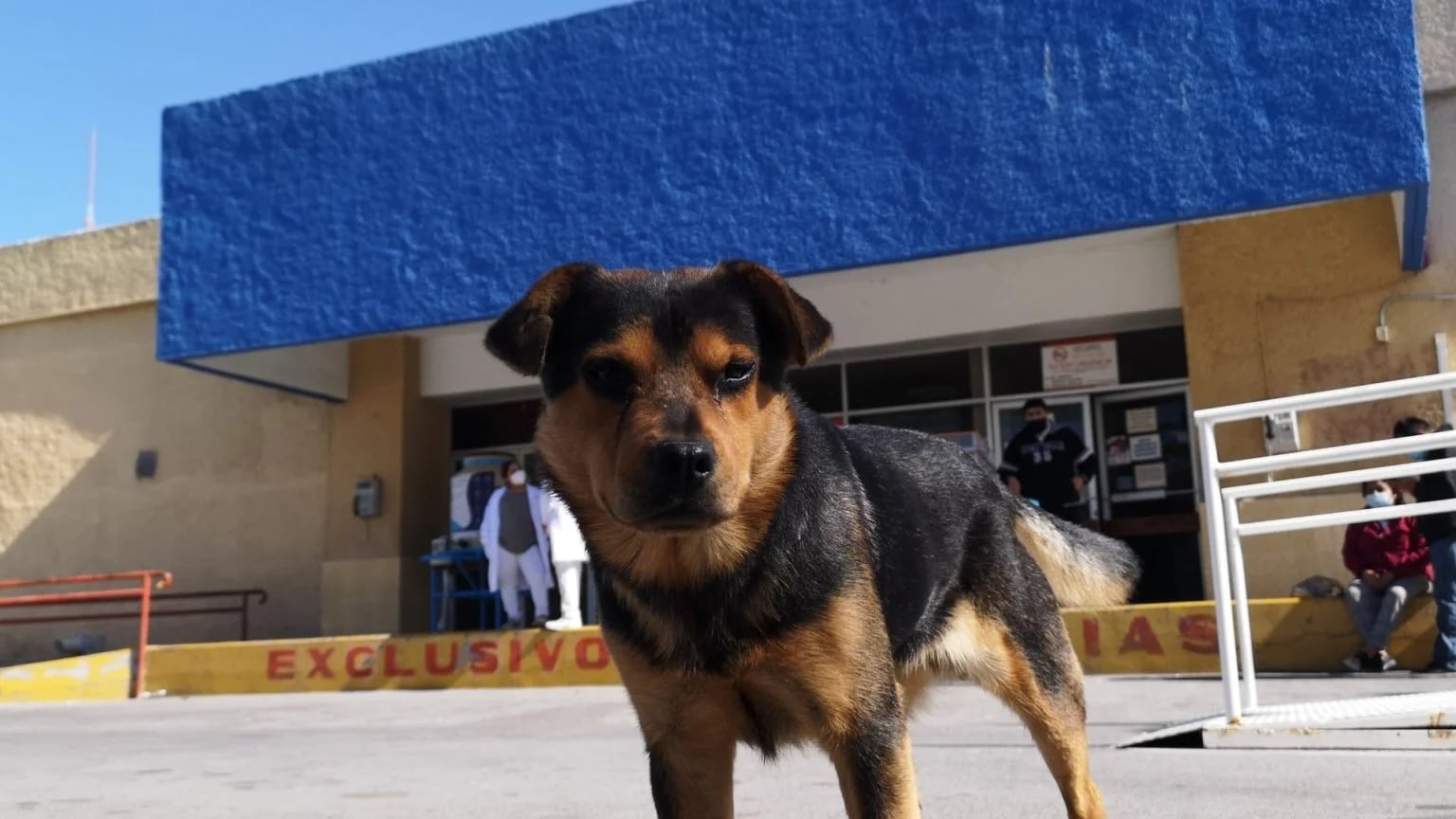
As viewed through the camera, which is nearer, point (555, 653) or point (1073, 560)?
point (1073, 560)

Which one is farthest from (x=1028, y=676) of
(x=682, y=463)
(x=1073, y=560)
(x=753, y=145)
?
(x=753, y=145)

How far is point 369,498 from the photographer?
16.4 meters

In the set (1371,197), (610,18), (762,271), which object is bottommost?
(762,271)

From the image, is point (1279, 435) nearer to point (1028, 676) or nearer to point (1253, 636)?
point (1253, 636)

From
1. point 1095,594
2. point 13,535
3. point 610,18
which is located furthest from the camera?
point 13,535

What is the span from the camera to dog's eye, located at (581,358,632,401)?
3072 mm

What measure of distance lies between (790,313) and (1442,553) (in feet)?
25.0

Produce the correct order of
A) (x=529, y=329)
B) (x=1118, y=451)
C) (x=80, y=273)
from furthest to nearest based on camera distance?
(x=80, y=273) < (x=1118, y=451) < (x=529, y=329)

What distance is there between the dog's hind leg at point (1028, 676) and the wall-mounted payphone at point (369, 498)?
13514 millimetres

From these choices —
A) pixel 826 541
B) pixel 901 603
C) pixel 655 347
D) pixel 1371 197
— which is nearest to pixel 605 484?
pixel 655 347

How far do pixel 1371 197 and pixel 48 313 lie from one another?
1820cm

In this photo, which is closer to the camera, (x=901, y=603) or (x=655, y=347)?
(x=655, y=347)

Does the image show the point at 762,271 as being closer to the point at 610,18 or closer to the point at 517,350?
the point at 517,350

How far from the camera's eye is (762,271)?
3328 mm
